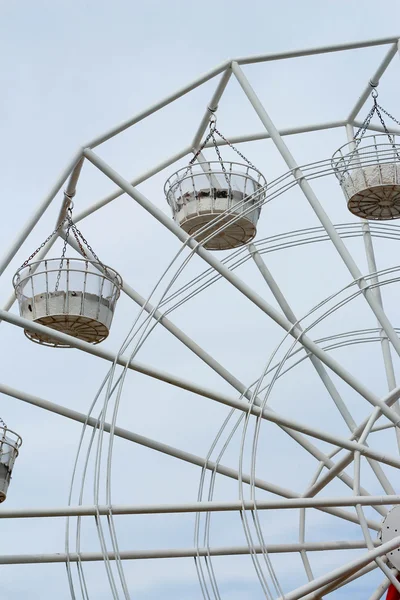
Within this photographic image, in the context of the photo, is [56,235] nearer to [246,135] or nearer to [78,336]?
[78,336]

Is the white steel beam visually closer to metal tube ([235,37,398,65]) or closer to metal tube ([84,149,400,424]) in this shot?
metal tube ([84,149,400,424])

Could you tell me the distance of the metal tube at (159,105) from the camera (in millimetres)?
14539

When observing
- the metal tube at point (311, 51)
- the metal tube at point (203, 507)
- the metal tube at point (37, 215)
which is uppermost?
the metal tube at point (311, 51)

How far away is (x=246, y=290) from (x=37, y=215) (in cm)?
260

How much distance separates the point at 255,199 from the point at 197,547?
445 centimetres

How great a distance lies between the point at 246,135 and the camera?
17125 millimetres

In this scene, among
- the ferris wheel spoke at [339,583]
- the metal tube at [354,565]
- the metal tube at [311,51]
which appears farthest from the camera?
the metal tube at [311,51]

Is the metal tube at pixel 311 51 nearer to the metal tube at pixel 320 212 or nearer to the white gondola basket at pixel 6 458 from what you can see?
the metal tube at pixel 320 212

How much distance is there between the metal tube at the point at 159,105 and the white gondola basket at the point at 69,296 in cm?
151

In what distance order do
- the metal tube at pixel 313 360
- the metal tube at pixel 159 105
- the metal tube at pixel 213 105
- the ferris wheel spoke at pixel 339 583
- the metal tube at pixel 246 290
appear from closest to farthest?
1. the metal tube at pixel 246 290
2. the ferris wheel spoke at pixel 339 583
3. the metal tube at pixel 159 105
4. the metal tube at pixel 313 360
5. the metal tube at pixel 213 105

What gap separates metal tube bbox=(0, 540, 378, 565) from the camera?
44.6 ft

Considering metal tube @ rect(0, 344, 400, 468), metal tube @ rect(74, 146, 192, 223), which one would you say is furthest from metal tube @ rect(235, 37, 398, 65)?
metal tube @ rect(0, 344, 400, 468)

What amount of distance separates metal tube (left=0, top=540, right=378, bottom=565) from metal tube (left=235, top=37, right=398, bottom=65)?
5.93 metres

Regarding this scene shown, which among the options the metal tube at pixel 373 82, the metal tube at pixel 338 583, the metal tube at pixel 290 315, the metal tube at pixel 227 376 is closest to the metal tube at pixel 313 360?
the metal tube at pixel 290 315
